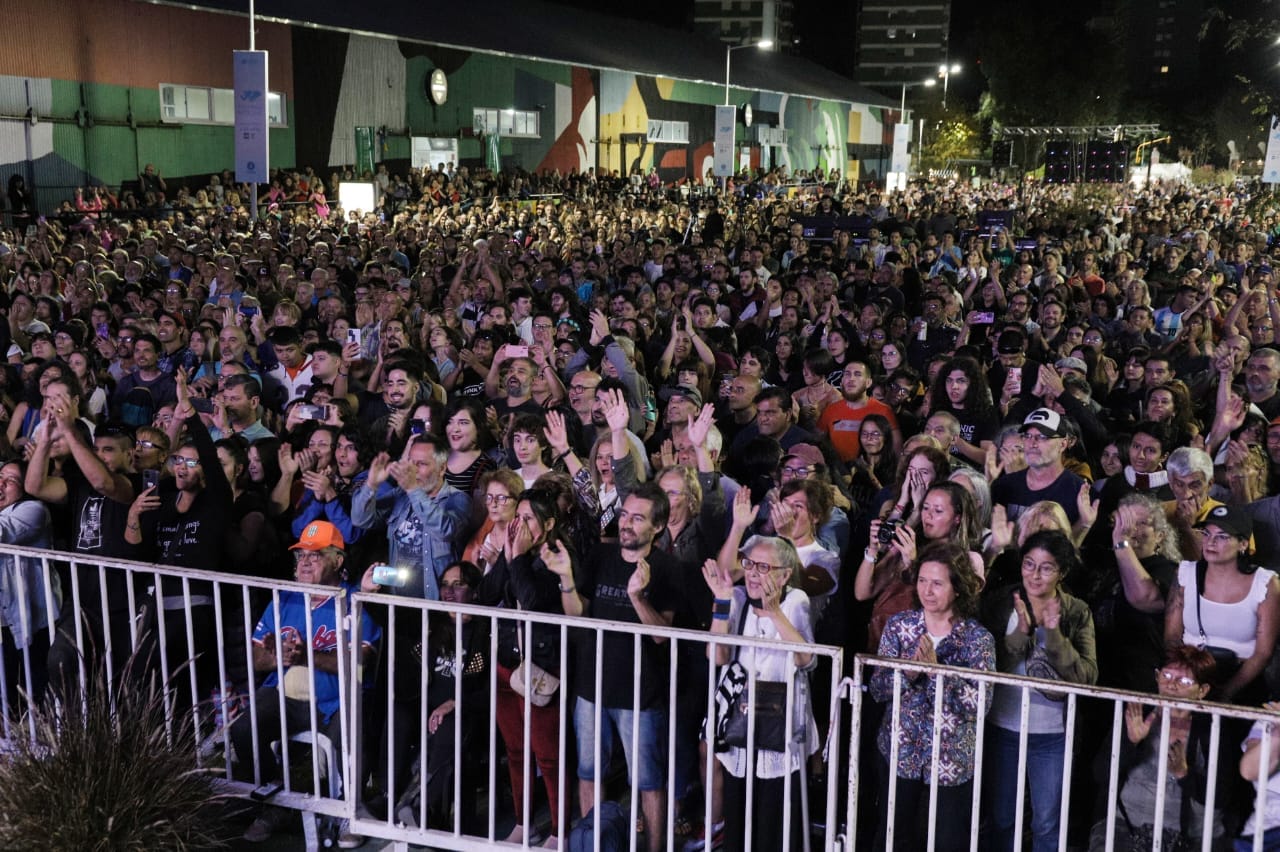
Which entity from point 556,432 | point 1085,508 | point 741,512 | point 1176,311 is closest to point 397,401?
point 556,432

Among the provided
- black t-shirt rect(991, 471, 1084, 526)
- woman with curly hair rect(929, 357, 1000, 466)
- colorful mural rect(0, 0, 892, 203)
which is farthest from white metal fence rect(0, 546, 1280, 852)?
colorful mural rect(0, 0, 892, 203)

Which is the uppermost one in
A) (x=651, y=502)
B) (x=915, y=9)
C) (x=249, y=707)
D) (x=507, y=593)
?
(x=915, y=9)

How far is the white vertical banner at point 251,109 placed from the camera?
1827 centimetres

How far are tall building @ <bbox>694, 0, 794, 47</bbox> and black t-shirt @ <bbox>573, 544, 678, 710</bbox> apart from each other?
111123mm

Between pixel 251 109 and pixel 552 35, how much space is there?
1098 inches

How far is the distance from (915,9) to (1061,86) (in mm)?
56963

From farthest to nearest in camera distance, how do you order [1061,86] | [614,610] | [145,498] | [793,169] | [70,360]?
1. [1061,86]
2. [793,169]
3. [70,360]
4. [145,498]
5. [614,610]

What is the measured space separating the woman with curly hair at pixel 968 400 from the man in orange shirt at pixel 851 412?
373 millimetres

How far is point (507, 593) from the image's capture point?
5.56m

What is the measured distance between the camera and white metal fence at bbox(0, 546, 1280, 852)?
4.59 meters

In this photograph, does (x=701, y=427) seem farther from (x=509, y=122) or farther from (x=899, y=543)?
(x=509, y=122)

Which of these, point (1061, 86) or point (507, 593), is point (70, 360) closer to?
point (507, 593)

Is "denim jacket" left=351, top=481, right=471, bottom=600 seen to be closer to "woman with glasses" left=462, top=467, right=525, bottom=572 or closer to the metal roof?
"woman with glasses" left=462, top=467, right=525, bottom=572

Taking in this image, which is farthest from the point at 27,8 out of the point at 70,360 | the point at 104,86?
the point at 70,360
